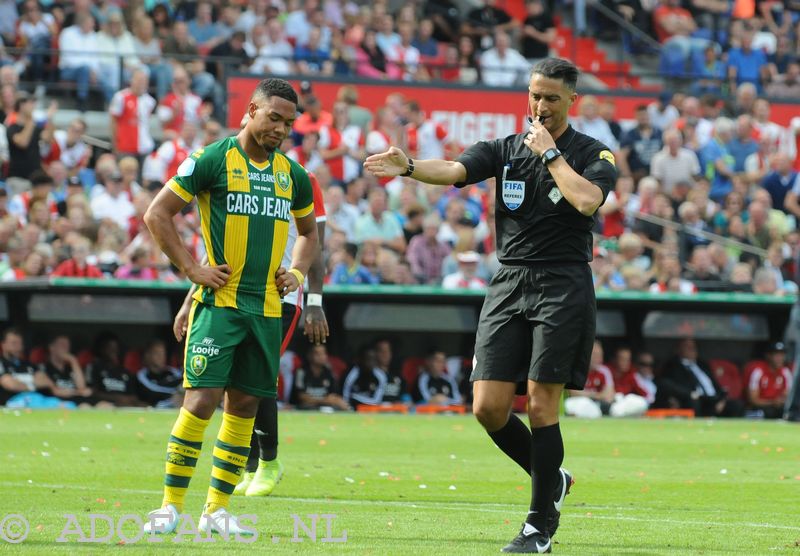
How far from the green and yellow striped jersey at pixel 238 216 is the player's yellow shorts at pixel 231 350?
0.18 ft

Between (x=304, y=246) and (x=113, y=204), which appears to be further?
(x=113, y=204)

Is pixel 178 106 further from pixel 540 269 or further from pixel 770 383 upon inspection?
pixel 540 269

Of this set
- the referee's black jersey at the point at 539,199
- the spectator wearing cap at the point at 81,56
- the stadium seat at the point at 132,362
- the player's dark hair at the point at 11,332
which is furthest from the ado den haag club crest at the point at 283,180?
the spectator wearing cap at the point at 81,56

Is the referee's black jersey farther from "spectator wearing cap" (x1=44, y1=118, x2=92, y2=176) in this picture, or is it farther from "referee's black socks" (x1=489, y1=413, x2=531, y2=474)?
"spectator wearing cap" (x1=44, y1=118, x2=92, y2=176)

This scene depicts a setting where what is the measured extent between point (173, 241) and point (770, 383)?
14.2m

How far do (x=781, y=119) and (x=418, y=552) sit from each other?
2095 cm

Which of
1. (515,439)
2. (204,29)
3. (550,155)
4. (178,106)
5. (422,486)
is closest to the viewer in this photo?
(550,155)

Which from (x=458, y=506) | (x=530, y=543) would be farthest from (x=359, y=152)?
(x=530, y=543)

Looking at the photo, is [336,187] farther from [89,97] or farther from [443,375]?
[89,97]

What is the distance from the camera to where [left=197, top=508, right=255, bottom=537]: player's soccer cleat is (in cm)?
723

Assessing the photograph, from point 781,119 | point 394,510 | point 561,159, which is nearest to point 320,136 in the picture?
point 781,119

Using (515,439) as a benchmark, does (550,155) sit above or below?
above

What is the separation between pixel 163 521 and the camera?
723 centimetres

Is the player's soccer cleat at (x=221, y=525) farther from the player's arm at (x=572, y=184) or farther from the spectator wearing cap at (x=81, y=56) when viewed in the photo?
the spectator wearing cap at (x=81, y=56)
